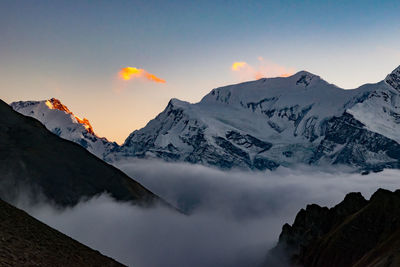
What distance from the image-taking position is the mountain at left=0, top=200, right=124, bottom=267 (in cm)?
7169

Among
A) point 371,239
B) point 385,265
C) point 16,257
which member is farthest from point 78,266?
point 371,239

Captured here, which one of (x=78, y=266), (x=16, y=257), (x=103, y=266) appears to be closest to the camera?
(x=16, y=257)

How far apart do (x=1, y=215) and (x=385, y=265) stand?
64711mm

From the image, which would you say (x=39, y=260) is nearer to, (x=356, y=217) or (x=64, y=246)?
(x=64, y=246)

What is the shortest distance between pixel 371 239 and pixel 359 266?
53.3 m

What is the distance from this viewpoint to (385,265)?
93.3m

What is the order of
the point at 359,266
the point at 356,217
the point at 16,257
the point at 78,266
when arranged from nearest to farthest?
1. the point at 16,257
2. the point at 78,266
3. the point at 359,266
4. the point at 356,217

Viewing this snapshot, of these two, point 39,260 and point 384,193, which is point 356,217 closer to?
point 384,193

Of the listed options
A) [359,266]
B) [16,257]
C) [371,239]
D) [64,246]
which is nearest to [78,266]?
[64,246]

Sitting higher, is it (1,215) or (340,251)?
(1,215)

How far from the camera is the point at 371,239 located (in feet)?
577

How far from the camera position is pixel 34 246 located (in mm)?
77625

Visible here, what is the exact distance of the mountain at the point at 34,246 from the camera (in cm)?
7169

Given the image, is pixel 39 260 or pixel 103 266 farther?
pixel 103 266
